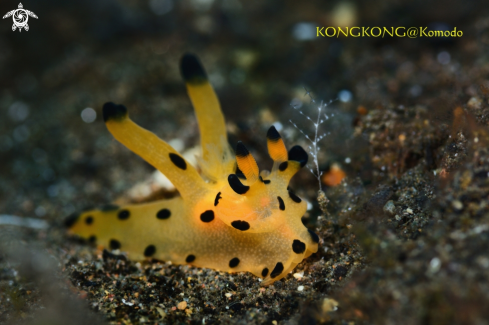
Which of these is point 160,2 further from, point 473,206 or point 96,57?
point 473,206

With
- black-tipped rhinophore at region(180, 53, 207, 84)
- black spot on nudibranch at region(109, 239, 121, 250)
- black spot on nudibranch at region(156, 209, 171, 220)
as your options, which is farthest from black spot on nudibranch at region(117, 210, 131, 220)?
black-tipped rhinophore at region(180, 53, 207, 84)

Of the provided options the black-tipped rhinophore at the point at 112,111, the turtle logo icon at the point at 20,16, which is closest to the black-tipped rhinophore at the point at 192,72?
the black-tipped rhinophore at the point at 112,111

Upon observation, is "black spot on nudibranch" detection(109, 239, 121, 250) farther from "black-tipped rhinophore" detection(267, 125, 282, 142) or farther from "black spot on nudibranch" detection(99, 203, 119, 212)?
"black-tipped rhinophore" detection(267, 125, 282, 142)

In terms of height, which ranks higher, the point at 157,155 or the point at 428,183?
the point at 157,155

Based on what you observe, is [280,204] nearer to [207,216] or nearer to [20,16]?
[207,216]

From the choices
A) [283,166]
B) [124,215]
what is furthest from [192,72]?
[124,215]

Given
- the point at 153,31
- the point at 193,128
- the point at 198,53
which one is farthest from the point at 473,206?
the point at 153,31
